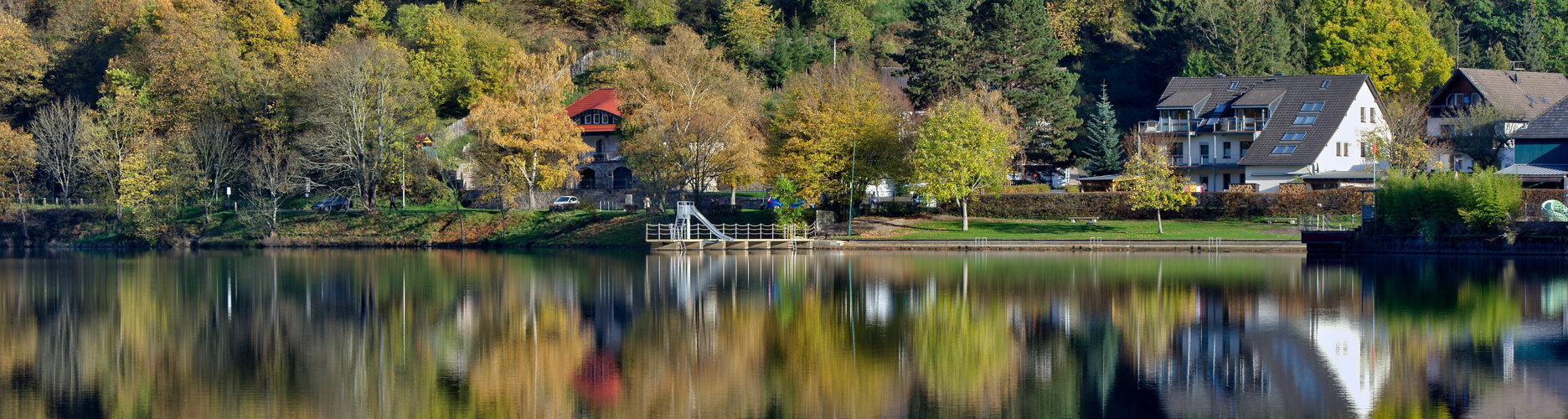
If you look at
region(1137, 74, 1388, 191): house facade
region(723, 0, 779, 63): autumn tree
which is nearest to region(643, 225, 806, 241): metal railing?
region(1137, 74, 1388, 191): house facade

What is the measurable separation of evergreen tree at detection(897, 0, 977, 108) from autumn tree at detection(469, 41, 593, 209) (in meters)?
19.2

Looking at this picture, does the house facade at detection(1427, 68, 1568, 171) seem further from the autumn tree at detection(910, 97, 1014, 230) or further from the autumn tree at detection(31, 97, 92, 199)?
the autumn tree at detection(31, 97, 92, 199)

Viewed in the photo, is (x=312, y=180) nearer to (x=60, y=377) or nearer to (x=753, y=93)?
(x=753, y=93)

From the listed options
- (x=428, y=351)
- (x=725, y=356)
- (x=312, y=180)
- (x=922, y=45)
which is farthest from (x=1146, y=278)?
(x=312, y=180)

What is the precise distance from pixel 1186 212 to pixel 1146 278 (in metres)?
→ 24.5

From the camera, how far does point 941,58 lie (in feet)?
230

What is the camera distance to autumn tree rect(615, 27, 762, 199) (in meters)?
59.4

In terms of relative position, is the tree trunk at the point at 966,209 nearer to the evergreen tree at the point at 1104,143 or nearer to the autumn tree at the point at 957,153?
the autumn tree at the point at 957,153

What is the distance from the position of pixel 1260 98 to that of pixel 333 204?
52.0m

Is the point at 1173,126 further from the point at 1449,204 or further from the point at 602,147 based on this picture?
the point at 602,147

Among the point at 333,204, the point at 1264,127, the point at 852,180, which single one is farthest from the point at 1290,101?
the point at 333,204

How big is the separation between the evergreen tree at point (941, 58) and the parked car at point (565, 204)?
19518 millimetres

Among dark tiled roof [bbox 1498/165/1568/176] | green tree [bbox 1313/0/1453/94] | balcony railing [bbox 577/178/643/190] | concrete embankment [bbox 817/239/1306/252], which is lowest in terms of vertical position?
concrete embankment [bbox 817/239/1306/252]

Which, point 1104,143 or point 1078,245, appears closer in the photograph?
point 1078,245
